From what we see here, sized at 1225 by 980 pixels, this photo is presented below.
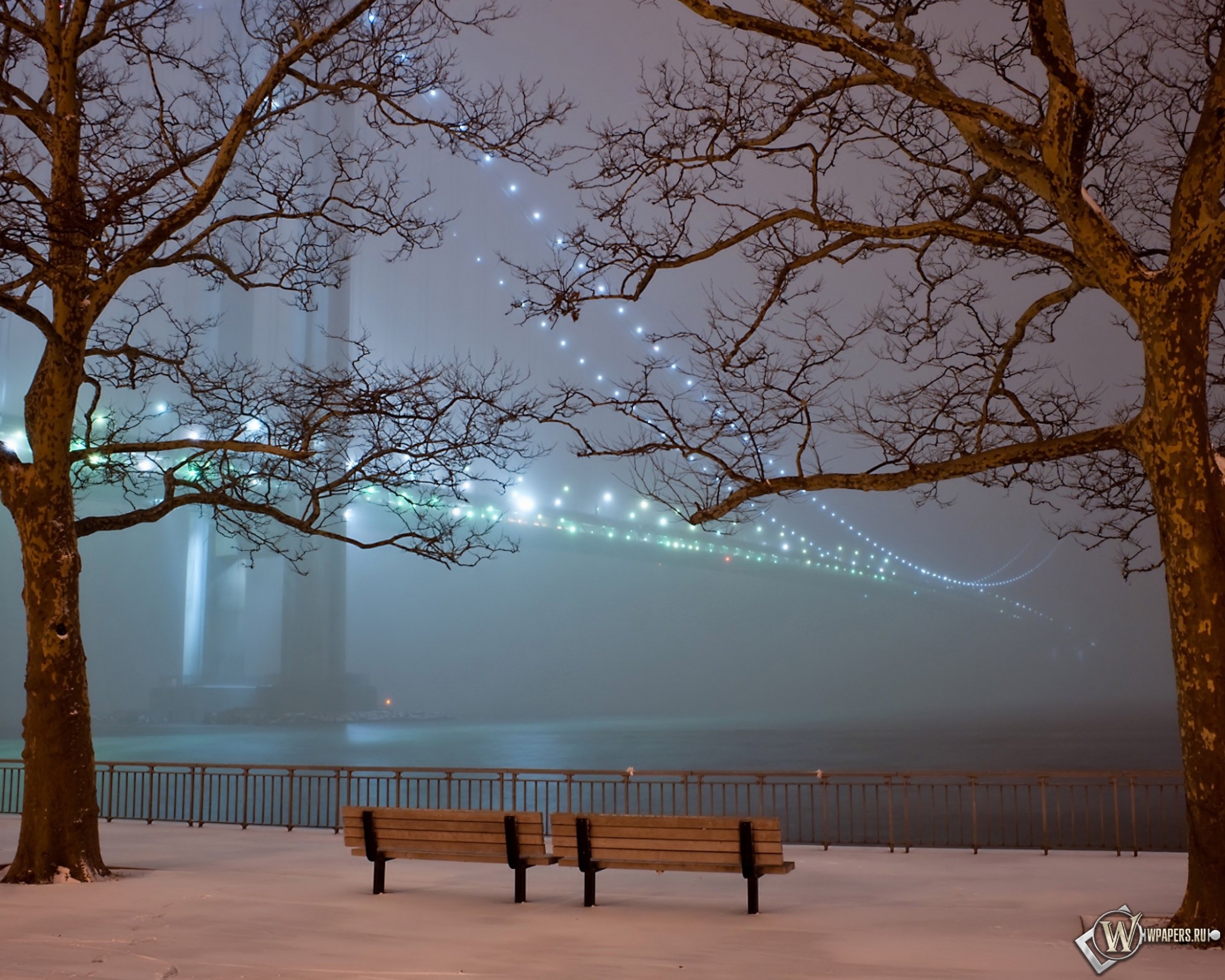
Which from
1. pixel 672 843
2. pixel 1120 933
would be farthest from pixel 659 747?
pixel 1120 933

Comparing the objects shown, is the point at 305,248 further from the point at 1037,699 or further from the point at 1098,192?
the point at 1037,699

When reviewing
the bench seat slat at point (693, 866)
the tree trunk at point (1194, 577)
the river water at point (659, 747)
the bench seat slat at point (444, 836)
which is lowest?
the river water at point (659, 747)

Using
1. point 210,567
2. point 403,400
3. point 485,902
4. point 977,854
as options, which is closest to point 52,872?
point 485,902

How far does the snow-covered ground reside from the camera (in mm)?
5266

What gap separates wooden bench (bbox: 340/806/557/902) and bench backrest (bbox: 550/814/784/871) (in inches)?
9.0

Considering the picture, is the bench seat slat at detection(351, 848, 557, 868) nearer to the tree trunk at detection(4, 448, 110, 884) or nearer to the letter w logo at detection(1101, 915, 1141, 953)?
the tree trunk at detection(4, 448, 110, 884)

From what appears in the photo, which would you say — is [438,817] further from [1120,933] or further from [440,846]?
[1120,933]

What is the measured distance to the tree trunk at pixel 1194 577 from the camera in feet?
19.4

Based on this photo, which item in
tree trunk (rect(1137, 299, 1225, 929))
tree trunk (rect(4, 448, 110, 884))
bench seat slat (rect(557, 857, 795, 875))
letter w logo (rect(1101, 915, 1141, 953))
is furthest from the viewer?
tree trunk (rect(4, 448, 110, 884))

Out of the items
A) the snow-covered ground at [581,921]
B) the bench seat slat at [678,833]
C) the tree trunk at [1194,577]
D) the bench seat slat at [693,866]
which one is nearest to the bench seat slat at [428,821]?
the bench seat slat at [678,833]

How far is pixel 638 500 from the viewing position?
57625 mm

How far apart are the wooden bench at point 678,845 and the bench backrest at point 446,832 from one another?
0.23 m

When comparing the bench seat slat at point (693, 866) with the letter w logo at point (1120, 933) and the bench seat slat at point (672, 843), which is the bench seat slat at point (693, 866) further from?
the letter w logo at point (1120, 933)

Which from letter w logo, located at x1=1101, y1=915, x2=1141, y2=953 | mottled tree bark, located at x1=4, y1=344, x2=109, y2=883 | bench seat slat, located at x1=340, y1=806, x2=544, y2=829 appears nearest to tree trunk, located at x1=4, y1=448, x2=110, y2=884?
mottled tree bark, located at x1=4, y1=344, x2=109, y2=883
